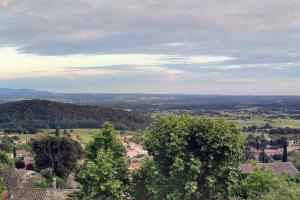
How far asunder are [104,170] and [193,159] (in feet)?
13.2

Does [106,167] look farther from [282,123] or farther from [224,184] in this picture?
[282,123]

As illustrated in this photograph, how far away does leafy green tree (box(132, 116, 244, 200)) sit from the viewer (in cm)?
2441

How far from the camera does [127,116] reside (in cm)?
13975

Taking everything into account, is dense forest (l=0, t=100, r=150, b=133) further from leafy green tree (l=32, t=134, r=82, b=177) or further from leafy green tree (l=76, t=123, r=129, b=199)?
leafy green tree (l=76, t=123, r=129, b=199)

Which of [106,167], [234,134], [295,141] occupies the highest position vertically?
[234,134]

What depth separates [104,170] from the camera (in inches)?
969

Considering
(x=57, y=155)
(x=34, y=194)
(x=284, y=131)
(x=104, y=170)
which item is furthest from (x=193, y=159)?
(x=284, y=131)

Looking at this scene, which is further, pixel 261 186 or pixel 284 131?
pixel 284 131

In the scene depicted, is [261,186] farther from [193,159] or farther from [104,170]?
[104,170]

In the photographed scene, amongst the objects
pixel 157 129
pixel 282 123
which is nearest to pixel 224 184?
pixel 157 129

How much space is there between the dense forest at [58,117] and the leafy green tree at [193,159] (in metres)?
101

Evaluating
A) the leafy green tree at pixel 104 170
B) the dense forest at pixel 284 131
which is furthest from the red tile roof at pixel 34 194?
the dense forest at pixel 284 131

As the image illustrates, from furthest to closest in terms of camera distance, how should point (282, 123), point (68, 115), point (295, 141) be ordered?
point (282, 123)
point (68, 115)
point (295, 141)

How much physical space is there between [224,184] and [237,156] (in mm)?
1441
